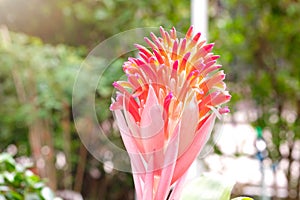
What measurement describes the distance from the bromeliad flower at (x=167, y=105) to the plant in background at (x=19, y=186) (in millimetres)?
454

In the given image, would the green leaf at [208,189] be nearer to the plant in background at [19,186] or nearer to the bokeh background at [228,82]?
the plant in background at [19,186]

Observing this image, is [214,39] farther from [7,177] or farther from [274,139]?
[7,177]

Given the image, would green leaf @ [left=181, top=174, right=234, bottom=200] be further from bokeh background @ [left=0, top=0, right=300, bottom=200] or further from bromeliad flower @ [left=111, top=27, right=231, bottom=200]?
bokeh background @ [left=0, top=0, right=300, bottom=200]

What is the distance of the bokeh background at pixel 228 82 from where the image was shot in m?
2.59

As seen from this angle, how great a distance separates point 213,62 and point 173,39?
57 millimetres

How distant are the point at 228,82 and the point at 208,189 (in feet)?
6.46

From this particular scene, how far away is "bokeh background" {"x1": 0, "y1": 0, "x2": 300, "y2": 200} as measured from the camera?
2.59 meters

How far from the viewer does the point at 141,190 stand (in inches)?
24.3

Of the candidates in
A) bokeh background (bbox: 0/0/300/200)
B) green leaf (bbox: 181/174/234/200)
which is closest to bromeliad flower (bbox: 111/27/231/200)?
green leaf (bbox: 181/174/234/200)

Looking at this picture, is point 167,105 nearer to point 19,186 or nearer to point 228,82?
point 19,186

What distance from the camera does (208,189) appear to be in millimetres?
667

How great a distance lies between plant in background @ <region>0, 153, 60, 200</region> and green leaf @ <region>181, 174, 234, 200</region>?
412mm

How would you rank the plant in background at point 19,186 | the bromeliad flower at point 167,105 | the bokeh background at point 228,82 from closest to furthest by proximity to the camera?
the bromeliad flower at point 167,105 < the plant in background at point 19,186 < the bokeh background at point 228,82

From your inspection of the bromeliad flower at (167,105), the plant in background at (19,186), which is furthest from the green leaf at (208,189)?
the plant in background at (19,186)
